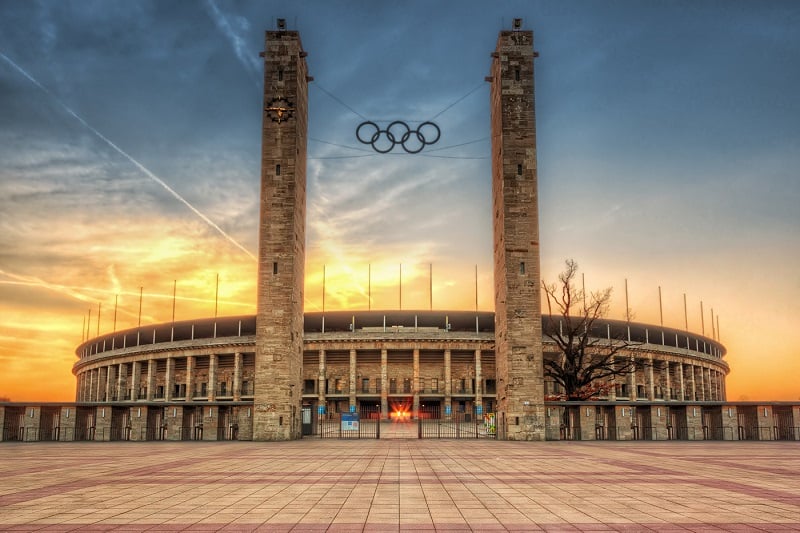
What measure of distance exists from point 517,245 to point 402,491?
87.8 feet

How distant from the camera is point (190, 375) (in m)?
94.3

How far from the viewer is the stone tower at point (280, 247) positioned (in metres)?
39.9

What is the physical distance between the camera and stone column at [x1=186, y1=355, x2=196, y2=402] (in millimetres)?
94125

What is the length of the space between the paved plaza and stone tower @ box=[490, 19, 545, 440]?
1176cm

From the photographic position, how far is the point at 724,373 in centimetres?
12731

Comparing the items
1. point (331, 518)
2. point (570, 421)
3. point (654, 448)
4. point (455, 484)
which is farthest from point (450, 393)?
point (331, 518)

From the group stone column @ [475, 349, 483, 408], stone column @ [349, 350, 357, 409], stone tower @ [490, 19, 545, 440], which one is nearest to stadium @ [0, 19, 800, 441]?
stone tower @ [490, 19, 545, 440]

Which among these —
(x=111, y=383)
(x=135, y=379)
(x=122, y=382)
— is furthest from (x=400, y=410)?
(x=111, y=383)

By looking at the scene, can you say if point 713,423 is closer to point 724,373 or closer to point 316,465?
point 316,465

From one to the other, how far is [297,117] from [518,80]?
46.7 feet

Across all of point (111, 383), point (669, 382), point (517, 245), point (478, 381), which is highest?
point (517, 245)

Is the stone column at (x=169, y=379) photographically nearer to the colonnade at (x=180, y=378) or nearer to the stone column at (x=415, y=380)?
the colonnade at (x=180, y=378)

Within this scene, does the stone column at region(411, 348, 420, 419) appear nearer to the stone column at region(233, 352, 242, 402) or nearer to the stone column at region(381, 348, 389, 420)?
the stone column at region(381, 348, 389, 420)

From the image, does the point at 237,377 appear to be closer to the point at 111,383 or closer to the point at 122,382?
the point at 122,382
